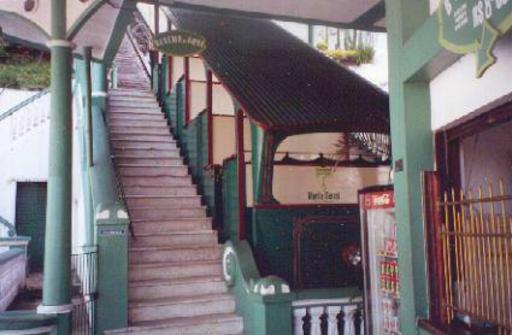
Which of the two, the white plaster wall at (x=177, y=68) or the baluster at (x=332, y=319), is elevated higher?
the white plaster wall at (x=177, y=68)

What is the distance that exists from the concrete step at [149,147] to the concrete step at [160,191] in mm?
1263

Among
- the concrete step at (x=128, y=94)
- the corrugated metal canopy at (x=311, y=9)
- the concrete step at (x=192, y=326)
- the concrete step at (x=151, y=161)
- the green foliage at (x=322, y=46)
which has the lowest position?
the concrete step at (x=192, y=326)

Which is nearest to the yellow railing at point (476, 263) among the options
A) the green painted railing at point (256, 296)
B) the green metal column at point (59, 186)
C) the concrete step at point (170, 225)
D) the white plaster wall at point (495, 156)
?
the white plaster wall at point (495, 156)

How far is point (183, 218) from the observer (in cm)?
948

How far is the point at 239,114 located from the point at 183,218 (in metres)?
2.20

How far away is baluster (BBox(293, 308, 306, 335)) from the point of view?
22.6 ft

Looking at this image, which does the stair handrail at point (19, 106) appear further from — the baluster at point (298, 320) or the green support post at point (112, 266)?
the baluster at point (298, 320)

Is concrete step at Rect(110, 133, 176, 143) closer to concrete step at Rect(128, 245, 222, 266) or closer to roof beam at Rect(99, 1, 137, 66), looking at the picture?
roof beam at Rect(99, 1, 137, 66)

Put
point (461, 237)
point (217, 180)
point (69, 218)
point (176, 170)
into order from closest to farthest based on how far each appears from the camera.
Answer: point (461, 237)
point (69, 218)
point (217, 180)
point (176, 170)

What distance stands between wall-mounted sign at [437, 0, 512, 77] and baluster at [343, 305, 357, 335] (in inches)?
161

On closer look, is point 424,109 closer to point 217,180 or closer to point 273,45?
point 217,180

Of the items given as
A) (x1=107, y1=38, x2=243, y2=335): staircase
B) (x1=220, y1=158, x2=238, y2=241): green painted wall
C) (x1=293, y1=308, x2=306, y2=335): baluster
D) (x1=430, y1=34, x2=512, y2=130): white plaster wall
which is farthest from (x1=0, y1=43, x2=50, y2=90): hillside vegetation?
(x1=430, y1=34, x2=512, y2=130): white plaster wall

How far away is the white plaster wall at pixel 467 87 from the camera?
4105 mm

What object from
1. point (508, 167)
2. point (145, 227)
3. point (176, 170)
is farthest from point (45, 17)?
point (508, 167)
